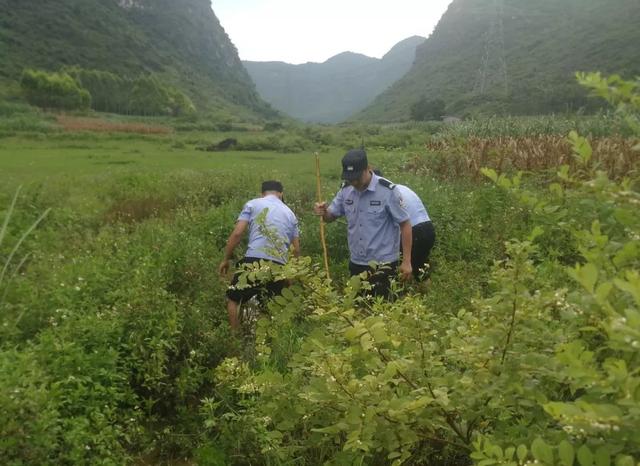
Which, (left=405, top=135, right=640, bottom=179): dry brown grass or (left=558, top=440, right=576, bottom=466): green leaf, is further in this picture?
(left=405, top=135, right=640, bottom=179): dry brown grass

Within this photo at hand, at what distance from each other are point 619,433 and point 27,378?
112 inches

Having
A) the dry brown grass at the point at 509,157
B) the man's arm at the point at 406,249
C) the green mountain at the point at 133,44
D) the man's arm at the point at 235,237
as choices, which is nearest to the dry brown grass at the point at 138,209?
the man's arm at the point at 235,237

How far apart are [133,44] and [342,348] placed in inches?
5661

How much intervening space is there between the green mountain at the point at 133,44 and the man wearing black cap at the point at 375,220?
90128 millimetres

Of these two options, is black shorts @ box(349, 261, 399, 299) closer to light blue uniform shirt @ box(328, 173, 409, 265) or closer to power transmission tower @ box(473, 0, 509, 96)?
light blue uniform shirt @ box(328, 173, 409, 265)

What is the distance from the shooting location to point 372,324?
1964 millimetres

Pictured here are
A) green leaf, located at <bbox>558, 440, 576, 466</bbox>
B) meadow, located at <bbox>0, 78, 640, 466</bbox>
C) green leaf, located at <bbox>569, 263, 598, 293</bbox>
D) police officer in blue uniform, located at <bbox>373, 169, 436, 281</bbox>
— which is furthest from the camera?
police officer in blue uniform, located at <bbox>373, 169, 436, 281</bbox>

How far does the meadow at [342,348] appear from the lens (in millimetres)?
1459

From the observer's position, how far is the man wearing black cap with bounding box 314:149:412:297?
16.7 ft

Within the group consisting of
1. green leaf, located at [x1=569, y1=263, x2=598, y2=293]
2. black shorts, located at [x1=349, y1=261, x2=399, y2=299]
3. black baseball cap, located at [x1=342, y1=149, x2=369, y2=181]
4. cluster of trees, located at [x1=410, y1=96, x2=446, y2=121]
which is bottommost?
cluster of trees, located at [x1=410, y1=96, x2=446, y2=121]

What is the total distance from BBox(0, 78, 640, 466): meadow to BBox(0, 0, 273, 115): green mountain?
89207 millimetres

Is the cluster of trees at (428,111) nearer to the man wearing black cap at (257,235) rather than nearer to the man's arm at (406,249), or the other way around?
the man wearing black cap at (257,235)

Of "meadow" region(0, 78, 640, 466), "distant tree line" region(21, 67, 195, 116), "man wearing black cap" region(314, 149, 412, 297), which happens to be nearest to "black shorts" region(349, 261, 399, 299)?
→ "man wearing black cap" region(314, 149, 412, 297)

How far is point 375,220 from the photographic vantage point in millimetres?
5188
